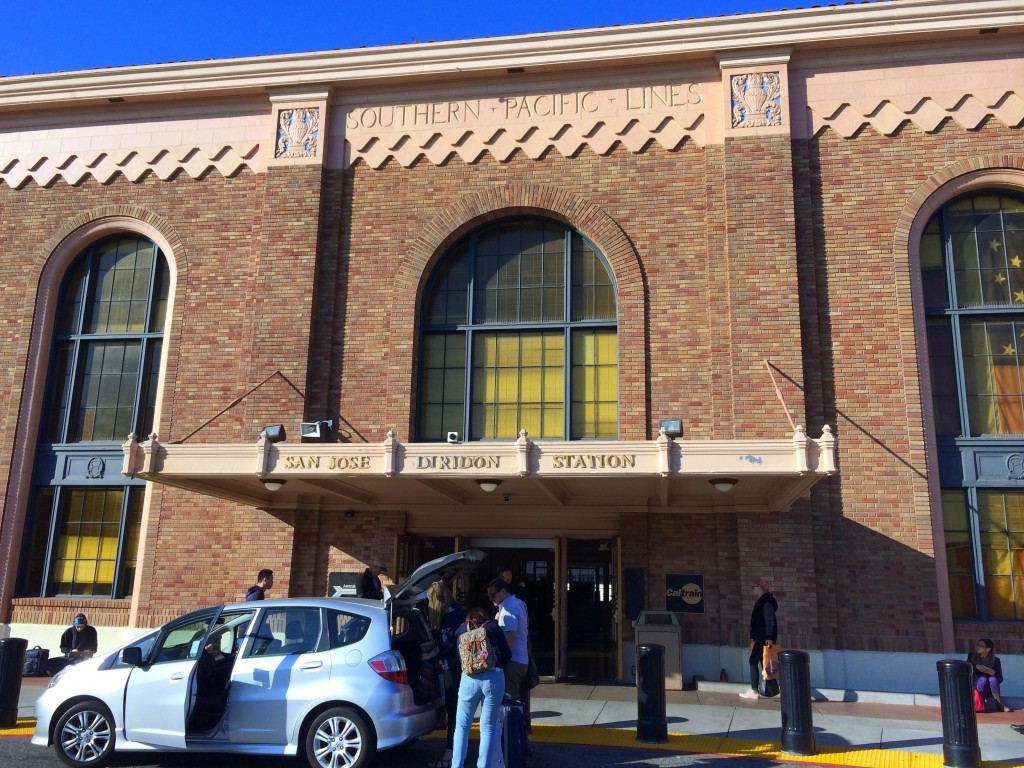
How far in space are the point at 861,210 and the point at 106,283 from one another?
46.6ft

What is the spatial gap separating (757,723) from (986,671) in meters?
3.59

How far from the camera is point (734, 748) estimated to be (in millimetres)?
9562

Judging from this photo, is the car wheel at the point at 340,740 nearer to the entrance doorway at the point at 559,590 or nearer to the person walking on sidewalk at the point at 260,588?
the person walking on sidewalk at the point at 260,588

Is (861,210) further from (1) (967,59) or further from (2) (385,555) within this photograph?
(2) (385,555)

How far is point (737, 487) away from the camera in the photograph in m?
12.6

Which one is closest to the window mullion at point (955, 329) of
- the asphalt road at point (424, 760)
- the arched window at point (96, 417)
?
the asphalt road at point (424, 760)

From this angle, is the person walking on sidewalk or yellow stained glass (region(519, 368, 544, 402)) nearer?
the person walking on sidewalk

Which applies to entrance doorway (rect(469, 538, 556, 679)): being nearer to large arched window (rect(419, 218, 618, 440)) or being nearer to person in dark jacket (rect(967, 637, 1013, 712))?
large arched window (rect(419, 218, 618, 440))

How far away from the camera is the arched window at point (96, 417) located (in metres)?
16.1

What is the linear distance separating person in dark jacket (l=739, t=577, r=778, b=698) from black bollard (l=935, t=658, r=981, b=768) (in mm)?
3749

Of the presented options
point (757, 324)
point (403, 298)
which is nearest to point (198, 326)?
point (403, 298)

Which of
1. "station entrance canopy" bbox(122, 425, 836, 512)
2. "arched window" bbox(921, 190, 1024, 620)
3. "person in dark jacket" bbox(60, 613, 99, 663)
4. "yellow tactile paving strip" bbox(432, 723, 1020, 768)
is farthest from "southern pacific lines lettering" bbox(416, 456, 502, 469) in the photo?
"arched window" bbox(921, 190, 1024, 620)

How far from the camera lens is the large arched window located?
1522 cm

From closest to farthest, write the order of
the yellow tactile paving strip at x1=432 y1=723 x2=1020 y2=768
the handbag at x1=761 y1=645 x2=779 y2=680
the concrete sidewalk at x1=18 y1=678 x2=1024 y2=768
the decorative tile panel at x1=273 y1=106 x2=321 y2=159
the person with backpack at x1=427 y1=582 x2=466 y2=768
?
the person with backpack at x1=427 y1=582 x2=466 y2=768, the yellow tactile paving strip at x1=432 y1=723 x2=1020 y2=768, the concrete sidewalk at x1=18 y1=678 x2=1024 y2=768, the handbag at x1=761 y1=645 x2=779 y2=680, the decorative tile panel at x1=273 y1=106 x2=321 y2=159
